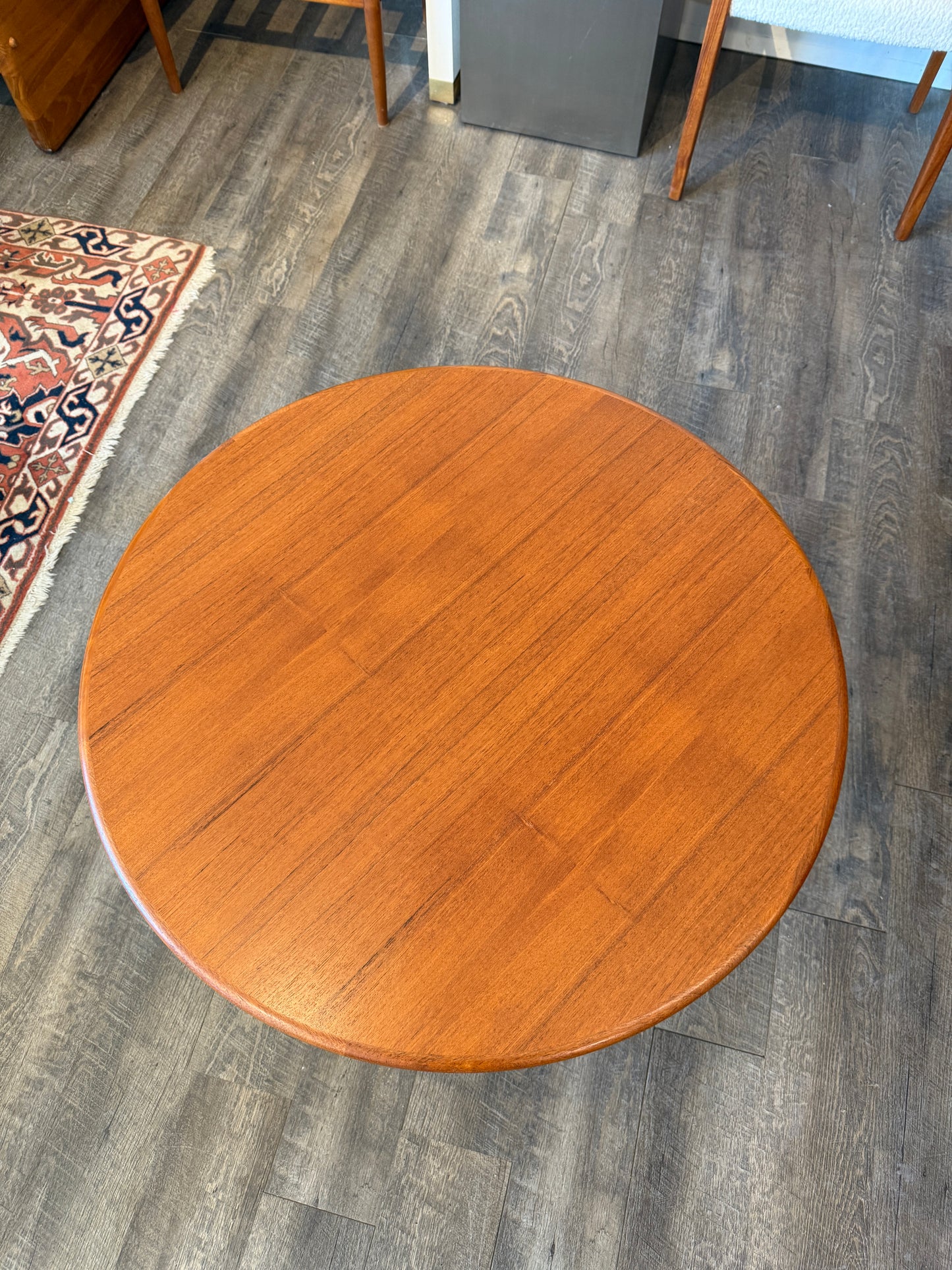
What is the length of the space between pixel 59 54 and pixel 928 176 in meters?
2.03

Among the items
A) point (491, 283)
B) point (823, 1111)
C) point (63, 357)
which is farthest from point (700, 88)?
point (823, 1111)

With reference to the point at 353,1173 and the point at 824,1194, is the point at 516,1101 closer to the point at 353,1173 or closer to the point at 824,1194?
the point at 353,1173

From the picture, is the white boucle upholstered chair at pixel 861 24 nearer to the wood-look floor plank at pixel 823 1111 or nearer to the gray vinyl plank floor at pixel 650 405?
the gray vinyl plank floor at pixel 650 405

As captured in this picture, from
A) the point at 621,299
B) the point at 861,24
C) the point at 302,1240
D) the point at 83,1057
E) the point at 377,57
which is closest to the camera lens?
the point at 302,1240

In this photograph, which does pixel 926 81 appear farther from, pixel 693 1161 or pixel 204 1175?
pixel 204 1175

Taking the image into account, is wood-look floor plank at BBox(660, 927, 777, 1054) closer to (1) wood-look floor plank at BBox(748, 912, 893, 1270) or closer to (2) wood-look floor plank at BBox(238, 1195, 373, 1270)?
(1) wood-look floor plank at BBox(748, 912, 893, 1270)

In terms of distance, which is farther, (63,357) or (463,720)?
(63,357)

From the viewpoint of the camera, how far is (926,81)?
2363 mm

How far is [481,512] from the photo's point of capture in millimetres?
1272

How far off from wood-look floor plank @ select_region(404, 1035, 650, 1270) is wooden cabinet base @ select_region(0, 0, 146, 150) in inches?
90.5

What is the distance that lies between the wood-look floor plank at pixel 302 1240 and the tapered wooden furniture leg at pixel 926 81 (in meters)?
2.63

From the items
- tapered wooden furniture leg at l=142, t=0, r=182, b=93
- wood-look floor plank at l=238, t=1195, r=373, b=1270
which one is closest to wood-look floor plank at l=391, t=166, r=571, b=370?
tapered wooden furniture leg at l=142, t=0, r=182, b=93

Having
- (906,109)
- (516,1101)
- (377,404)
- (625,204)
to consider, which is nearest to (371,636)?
(377,404)

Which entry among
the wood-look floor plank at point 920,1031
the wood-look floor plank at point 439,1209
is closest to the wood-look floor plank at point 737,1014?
the wood-look floor plank at point 920,1031
